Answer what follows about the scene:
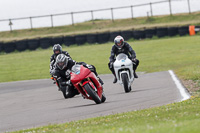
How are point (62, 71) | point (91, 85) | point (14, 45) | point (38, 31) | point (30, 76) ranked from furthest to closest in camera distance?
point (38, 31) → point (14, 45) → point (30, 76) → point (62, 71) → point (91, 85)

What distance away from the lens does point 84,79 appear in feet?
39.5

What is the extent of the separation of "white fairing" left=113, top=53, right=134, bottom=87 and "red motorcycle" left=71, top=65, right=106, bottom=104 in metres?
2.60

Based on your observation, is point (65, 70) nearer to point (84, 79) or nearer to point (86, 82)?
point (84, 79)

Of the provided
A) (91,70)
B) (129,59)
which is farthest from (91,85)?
(129,59)

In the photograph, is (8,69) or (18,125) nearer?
(18,125)

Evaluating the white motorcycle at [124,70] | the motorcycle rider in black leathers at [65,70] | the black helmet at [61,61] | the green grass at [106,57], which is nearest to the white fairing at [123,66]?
the white motorcycle at [124,70]

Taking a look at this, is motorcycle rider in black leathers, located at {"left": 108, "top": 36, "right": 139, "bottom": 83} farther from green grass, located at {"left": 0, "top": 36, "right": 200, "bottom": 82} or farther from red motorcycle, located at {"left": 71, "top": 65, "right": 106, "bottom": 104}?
green grass, located at {"left": 0, "top": 36, "right": 200, "bottom": 82}

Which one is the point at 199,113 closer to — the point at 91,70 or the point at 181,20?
the point at 91,70

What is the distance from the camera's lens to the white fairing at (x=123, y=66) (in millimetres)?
14828

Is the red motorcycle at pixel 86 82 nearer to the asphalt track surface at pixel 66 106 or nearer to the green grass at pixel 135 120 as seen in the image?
the asphalt track surface at pixel 66 106

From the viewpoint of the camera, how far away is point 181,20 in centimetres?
5031

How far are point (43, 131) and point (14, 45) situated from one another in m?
35.3

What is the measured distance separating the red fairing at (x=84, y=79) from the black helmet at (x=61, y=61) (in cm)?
70

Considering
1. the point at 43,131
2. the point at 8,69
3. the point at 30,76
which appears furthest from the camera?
the point at 8,69
